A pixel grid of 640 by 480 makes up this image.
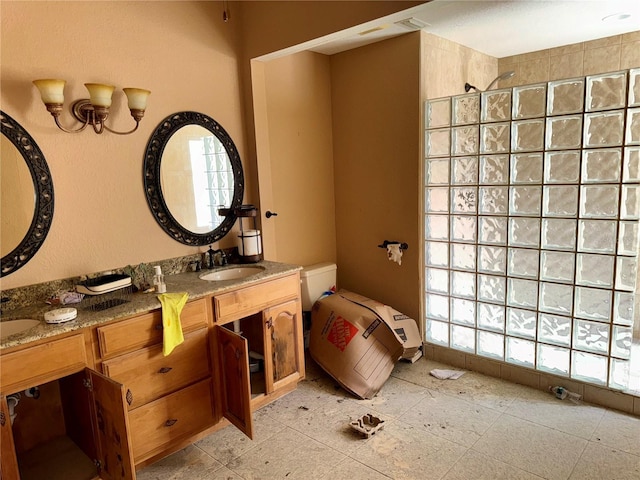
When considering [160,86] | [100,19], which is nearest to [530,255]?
[160,86]

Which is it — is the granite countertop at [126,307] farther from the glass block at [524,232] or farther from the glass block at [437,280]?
the glass block at [524,232]

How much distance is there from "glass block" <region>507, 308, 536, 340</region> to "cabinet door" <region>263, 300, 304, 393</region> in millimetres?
1321

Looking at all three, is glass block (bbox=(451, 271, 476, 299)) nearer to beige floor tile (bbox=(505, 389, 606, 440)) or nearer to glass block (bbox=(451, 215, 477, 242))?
glass block (bbox=(451, 215, 477, 242))

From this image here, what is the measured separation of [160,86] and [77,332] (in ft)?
4.74

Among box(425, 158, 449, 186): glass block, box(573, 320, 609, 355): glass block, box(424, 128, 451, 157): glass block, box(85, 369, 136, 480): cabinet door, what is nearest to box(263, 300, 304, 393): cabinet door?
box(85, 369, 136, 480): cabinet door

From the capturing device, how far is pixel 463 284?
282 centimetres

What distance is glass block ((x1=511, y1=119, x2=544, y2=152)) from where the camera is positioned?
2.41m

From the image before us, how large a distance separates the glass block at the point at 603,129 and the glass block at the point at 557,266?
62 centimetres

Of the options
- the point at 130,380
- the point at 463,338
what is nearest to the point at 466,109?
the point at 463,338

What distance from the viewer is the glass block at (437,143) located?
111 inches

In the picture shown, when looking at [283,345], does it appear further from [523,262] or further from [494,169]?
[494,169]

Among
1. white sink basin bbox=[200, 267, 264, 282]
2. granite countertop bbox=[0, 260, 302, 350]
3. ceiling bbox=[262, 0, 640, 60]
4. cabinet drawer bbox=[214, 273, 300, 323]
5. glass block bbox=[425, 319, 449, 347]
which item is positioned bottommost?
glass block bbox=[425, 319, 449, 347]

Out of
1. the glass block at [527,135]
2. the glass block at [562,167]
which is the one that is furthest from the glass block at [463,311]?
the glass block at [527,135]

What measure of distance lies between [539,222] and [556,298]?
1.49 feet
